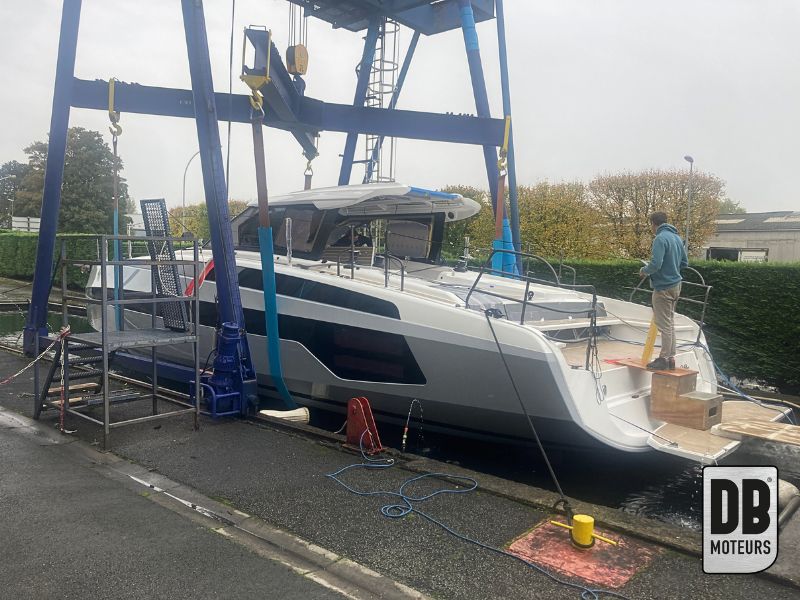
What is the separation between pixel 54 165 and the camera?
799cm

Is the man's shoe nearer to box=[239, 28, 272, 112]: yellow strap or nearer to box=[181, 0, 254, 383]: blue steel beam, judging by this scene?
box=[181, 0, 254, 383]: blue steel beam

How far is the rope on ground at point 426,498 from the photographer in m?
3.28

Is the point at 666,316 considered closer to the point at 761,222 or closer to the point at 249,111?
the point at 249,111

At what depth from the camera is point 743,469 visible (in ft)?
11.6

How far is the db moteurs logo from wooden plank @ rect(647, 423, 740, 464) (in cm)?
117

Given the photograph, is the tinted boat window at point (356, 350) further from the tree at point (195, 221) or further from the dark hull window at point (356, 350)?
the tree at point (195, 221)

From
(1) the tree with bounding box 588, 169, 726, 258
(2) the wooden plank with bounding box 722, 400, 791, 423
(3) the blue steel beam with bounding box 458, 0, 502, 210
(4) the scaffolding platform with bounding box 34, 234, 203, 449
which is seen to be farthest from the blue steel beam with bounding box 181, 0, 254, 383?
(1) the tree with bounding box 588, 169, 726, 258

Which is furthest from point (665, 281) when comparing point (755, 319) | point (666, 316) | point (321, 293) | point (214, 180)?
point (755, 319)

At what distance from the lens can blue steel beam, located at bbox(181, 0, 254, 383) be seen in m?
6.43

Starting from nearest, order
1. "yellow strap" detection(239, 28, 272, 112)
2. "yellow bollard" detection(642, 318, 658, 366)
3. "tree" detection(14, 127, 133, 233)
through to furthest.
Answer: "yellow bollard" detection(642, 318, 658, 366) < "yellow strap" detection(239, 28, 272, 112) < "tree" detection(14, 127, 133, 233)

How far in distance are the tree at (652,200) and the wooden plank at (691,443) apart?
22705 millimetres

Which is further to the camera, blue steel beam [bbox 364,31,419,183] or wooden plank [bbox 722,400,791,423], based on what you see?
blue steel beam [bbox 364,31,419,183]

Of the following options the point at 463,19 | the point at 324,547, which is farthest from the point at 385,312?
the point at 463,19

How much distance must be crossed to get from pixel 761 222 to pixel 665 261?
156ft
